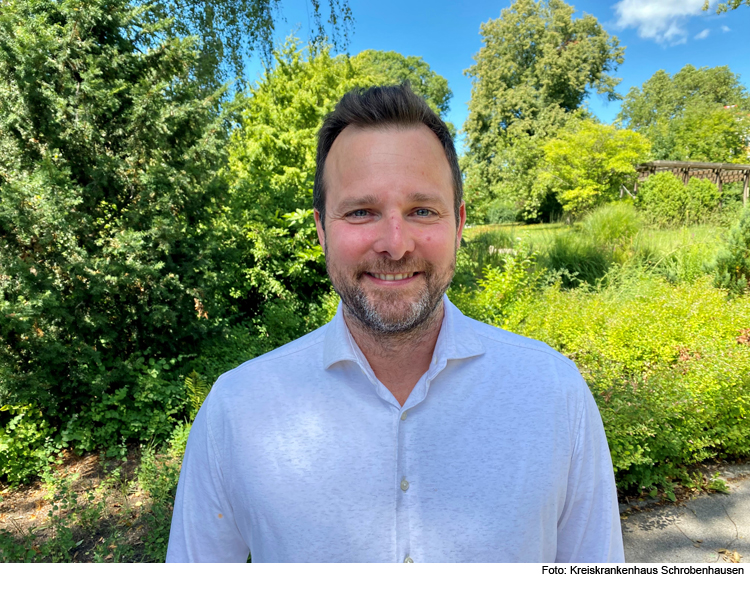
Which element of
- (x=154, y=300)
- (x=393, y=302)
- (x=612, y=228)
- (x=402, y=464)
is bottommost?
(x=402, y=464)

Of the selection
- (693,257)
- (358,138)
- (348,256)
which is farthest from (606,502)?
(693,257)

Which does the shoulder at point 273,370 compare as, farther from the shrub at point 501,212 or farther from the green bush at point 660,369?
the shrub at point 501,212

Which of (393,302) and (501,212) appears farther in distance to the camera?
(501,212)

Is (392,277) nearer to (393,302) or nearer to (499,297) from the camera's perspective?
(393,302)

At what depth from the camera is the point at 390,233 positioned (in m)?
1.21

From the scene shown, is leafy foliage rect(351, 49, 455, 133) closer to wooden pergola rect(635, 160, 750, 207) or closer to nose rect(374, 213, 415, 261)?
wooden pergola rect(635, 160, 750, 207)

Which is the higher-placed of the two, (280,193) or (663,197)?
(663,197)

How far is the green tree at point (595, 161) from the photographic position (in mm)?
17859

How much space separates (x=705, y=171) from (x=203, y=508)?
22713 millimetres

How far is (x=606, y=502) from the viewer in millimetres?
1166

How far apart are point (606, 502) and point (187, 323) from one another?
4.61 meters

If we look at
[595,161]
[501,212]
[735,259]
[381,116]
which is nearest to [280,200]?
[381,116]

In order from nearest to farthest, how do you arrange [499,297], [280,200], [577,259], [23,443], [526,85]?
[23,443], [499,297], [280,200], [577,259], [526,85]

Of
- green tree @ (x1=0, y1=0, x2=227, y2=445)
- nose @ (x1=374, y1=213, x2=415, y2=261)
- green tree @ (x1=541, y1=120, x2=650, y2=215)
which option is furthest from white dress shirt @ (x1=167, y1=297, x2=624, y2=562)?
green tree @ (x1=541, y1=120, x2=650, y2=215)
